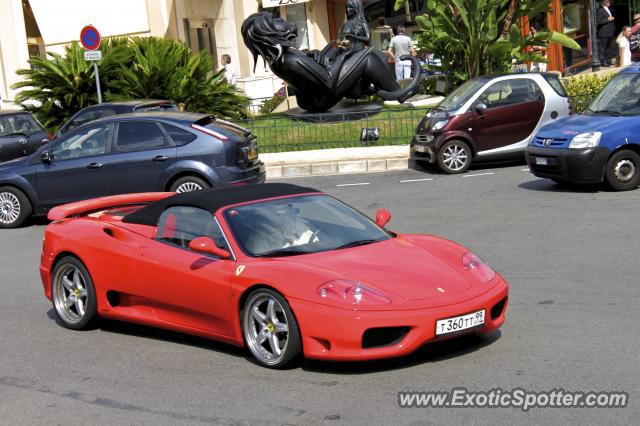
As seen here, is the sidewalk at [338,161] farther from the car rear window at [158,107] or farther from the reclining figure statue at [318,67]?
the reclining figure statue at [318,67]

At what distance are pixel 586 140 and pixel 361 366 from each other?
335 inches

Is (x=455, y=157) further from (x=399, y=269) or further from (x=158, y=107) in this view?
(x=399, y=269)

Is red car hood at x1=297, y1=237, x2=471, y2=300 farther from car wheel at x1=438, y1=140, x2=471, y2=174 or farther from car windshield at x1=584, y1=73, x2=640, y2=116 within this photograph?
car wheel at x1=438, y1=140, x2=471, y2=174

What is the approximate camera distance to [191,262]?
8141 mm

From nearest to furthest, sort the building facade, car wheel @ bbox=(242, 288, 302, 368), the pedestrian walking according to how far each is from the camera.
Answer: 1. car wheel @ bbox=(242, 288, 302, 368)
2. the pedestrian walking
3. the building facade

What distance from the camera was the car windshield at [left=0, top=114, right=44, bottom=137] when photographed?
22.4 m

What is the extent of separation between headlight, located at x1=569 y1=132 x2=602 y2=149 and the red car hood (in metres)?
7.47

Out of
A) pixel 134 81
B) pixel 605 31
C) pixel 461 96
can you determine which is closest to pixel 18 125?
pixel 134 81

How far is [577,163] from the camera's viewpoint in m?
14.9

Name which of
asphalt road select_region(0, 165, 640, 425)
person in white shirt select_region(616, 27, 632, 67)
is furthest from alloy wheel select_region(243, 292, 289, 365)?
person in white shirt select_region(616, 27, 632, 67)

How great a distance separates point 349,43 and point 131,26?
15.8m

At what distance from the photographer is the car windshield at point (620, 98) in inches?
609

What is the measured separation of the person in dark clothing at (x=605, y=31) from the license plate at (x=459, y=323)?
2362cm

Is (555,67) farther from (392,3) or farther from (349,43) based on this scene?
(349,43)
